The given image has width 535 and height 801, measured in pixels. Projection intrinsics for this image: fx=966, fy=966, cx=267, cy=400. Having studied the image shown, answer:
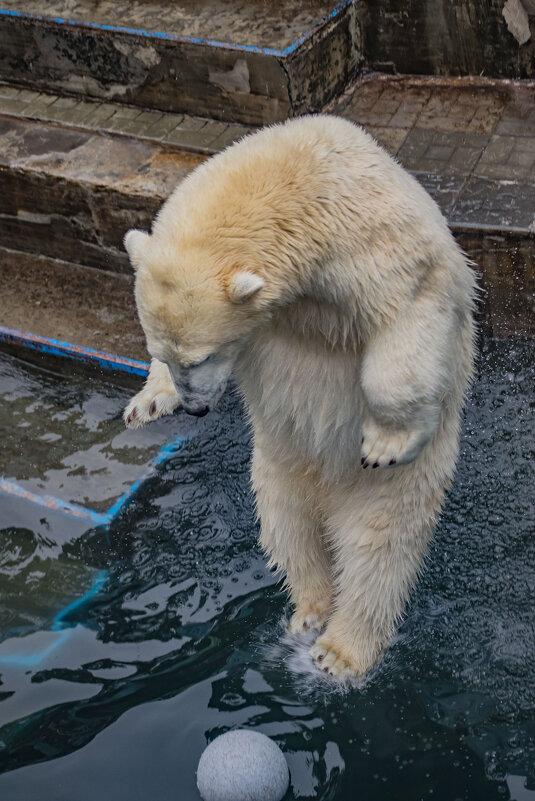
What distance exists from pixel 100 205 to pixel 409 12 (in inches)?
76.1

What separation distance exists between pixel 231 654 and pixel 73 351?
1798mm

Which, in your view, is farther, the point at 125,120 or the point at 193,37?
the point at 125,120

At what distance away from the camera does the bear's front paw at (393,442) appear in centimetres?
259

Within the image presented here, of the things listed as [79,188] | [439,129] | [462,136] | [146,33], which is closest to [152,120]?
[146,33]

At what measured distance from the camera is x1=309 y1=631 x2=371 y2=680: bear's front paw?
10.3 ft

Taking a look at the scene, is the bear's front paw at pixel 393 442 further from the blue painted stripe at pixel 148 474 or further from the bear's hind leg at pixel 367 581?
the blue painted stripe at pixel 148 474

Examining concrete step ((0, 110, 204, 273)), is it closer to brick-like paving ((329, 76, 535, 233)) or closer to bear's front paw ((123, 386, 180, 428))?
brick-like paving ((329, 76, 535, 233))

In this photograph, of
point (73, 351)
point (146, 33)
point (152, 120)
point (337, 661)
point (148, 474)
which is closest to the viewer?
point (337, 661)

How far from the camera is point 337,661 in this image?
3160 millimetres

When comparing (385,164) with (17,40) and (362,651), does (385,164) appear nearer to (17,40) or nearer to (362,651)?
(362,651)

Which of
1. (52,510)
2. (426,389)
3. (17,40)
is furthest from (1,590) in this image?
(17,40)

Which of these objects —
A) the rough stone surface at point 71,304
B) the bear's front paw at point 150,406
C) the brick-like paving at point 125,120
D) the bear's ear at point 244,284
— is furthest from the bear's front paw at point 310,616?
the brick-like paving at point 125,120

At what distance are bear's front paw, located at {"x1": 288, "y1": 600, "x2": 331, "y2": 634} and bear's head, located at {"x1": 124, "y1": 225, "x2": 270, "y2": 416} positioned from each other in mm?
1151

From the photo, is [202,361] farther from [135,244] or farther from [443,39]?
[443,39]
